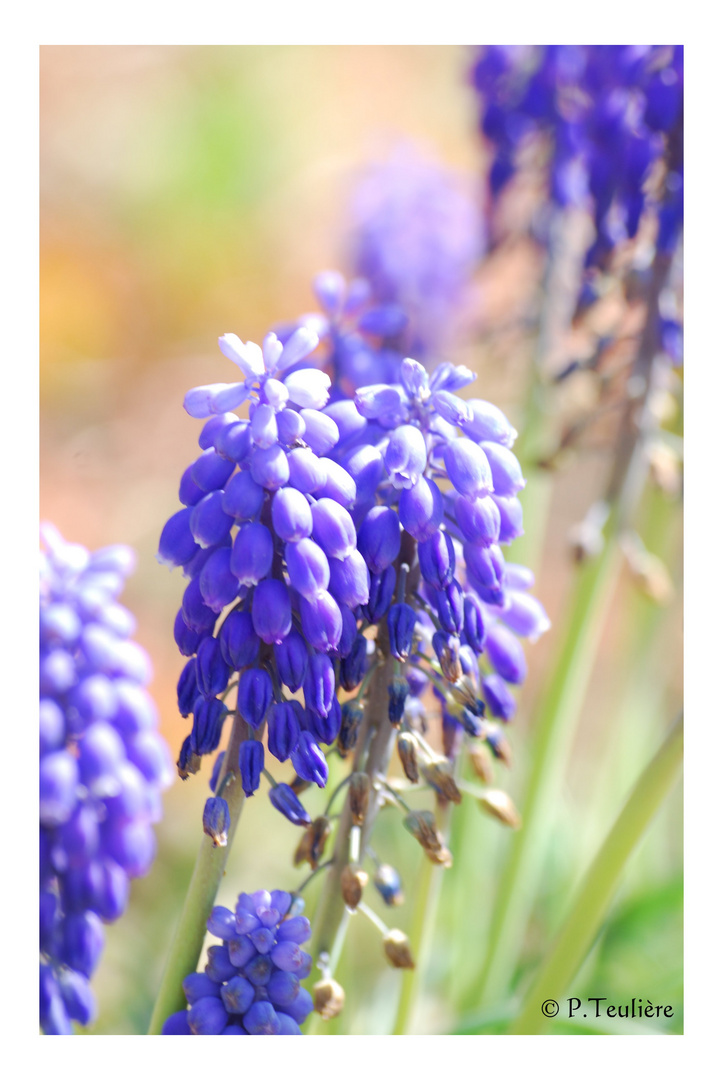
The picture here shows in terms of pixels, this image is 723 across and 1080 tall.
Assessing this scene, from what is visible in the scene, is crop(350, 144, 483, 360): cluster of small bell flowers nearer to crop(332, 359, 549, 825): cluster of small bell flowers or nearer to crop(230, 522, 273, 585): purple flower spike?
crop(332, 359, 549, 825): cluster of small bell flowers

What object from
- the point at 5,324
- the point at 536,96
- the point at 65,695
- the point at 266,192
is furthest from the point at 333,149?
the point at 65,695

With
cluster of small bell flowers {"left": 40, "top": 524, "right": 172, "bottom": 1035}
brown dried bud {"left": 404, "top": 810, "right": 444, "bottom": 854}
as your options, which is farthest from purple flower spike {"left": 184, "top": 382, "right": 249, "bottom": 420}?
brown dried bud {"left": 404, "top": 810, "right": 444, "bottom": 854}

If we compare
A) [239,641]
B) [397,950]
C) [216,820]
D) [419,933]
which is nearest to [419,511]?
[239,641]

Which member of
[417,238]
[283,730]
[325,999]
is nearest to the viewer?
[283,730]

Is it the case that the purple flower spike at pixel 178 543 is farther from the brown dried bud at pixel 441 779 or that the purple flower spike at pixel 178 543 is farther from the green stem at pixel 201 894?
the brown dried bud at pixel 441 779

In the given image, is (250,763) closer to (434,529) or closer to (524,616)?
(434,529)

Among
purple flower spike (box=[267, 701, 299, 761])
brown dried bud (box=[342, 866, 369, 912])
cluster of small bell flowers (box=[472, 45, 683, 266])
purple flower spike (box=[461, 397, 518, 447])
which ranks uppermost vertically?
cluster of small bell flowers (box=[472, 45, 683, 266])
